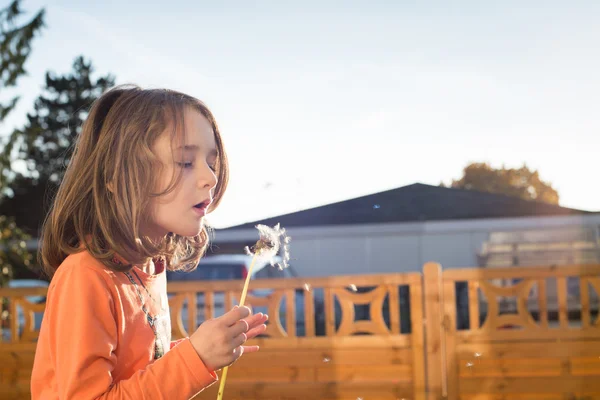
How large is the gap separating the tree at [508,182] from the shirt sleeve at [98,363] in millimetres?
16944

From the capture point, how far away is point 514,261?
9.78m

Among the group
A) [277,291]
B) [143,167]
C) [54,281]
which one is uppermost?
[143,167]

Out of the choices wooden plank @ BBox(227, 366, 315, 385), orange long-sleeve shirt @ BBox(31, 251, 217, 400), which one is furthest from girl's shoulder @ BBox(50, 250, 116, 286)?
wooden plank @ BBox(227, 366, 315, 385)

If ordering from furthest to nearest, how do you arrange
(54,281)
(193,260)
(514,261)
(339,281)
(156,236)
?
(514,261), (339,281), (193,260), (156,236), (54,281)

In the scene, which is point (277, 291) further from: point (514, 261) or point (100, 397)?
point (514, 261)

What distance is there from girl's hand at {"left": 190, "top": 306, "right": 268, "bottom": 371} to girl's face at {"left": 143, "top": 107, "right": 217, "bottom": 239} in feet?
0.67

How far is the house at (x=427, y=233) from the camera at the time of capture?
9664mm

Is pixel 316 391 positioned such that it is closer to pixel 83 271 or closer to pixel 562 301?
pixel 562 301

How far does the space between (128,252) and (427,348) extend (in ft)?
10.3

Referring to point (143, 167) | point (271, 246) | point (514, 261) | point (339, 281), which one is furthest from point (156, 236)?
point (514, 261)

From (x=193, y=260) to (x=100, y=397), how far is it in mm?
576

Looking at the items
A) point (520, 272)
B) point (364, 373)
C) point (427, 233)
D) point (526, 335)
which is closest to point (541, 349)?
point (526, 335)

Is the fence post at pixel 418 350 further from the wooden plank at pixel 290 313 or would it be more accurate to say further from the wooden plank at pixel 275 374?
the wooden plank at pixel 290 313

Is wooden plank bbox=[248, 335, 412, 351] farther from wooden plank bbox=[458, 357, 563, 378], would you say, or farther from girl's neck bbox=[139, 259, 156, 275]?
girl's neck bbox=[139, 259, 156, 275]
